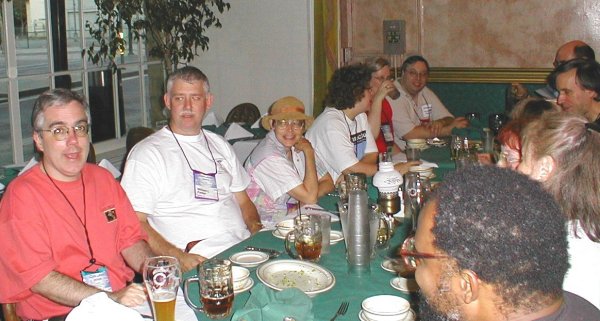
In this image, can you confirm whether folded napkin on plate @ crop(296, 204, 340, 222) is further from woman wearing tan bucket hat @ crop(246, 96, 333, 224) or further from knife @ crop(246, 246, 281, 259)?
knife @ crop(246, 246, 281, 259)

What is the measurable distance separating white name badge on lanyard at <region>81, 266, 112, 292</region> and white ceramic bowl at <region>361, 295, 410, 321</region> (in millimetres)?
1027

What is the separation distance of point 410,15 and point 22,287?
5.79 m

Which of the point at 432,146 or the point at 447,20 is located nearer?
the point at 432,146

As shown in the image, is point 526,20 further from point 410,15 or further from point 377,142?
point 377,142

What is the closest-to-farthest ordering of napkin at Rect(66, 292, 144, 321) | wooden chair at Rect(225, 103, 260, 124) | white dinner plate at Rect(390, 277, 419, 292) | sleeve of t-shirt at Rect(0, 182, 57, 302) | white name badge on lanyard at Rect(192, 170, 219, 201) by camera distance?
1. napkin at Rect(66, 292, 144, 321)
2. white dinner plate at Rect(390, 277, 419, 292)
3. sleeve of t-shirt at Rect(0, 182, 57, 302)
4. white name badge on lanyard at Rect(192, 170, 219, 201)
5. wooden chair at Rect(225, 103, 260, 124)

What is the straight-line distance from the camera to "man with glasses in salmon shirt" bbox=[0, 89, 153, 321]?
91.0 inches

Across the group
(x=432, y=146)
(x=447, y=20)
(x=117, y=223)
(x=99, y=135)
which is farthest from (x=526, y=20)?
(x=117, y=223)

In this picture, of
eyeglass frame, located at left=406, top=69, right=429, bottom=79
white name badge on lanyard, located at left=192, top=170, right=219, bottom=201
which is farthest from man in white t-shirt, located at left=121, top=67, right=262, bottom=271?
eyeglass frame, located at left=406, top=69, right=429, bottom=79

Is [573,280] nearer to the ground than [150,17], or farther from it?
nearer to the ground

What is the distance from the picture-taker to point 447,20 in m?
7.26

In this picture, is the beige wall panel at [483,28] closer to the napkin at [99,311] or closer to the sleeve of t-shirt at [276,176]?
the sleeve of t-shirt at [276,176]

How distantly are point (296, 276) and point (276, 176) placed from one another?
128 centimetres

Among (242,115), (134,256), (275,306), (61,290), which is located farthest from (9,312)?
(242,115)

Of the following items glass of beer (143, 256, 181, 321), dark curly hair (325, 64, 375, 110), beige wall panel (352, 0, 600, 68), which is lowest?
glass of beer (143, 256, 181, 321)
